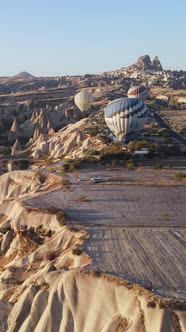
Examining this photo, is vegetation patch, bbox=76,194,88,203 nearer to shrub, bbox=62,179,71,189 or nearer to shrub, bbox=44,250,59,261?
shrub, bbox=62,179,71,189

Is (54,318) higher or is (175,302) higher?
(175,302)

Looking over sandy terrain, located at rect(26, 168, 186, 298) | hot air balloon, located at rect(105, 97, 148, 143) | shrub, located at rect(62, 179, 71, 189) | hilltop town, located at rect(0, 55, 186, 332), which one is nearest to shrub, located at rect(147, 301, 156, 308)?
hilltop town, located at rect(0, 55, 186, 332)

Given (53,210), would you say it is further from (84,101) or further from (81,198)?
(84,101)

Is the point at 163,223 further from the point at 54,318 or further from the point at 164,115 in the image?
the point at 164,115

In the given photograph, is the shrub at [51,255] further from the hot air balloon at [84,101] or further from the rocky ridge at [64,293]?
the hot air balloon at [84,101]

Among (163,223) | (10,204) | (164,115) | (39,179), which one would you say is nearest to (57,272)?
(163,223)
